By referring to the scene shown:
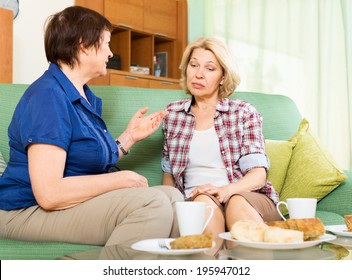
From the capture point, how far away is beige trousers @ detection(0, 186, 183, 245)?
4.76ft

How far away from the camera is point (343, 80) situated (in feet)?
13.9

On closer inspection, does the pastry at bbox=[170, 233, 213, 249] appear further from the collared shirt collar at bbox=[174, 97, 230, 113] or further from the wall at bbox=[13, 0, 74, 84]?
the wall at bbox=[13, 0, 74, 84]

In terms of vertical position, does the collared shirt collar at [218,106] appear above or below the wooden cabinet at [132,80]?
below

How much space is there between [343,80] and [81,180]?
125 inches

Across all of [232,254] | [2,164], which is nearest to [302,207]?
[232,254]

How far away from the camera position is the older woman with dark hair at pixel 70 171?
1477 millimetres

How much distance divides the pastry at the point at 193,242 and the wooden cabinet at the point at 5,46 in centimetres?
248

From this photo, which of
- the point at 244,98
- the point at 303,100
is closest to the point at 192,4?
the point at 303,100

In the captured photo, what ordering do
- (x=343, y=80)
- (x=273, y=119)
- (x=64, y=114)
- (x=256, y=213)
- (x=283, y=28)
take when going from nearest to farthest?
(x=64, y=114)
(x=256, y=213)
(x=273, y=119)
(x=343, y=80)
(x=283, y=28)

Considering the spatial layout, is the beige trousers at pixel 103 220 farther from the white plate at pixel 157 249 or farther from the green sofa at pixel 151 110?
the green sofa at pixel 151 110

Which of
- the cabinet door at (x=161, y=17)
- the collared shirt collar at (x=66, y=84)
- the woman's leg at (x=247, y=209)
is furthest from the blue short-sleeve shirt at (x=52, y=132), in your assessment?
the cabinet door at (x=161, y=17)

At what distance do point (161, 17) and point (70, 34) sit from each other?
3.64 metres

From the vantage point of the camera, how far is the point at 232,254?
3.66ft

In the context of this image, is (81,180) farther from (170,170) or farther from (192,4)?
(192,4)
